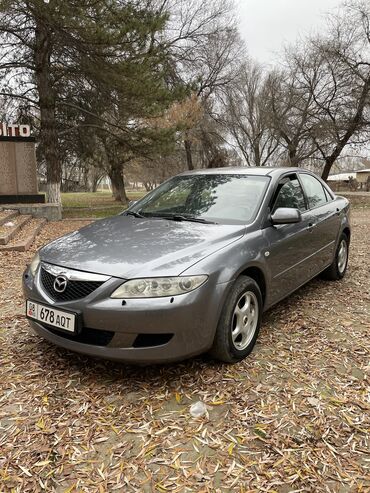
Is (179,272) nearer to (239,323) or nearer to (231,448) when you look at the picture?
(239,323)

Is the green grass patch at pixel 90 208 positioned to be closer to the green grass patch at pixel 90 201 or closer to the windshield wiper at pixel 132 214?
the green grass patch at pixel 90 201

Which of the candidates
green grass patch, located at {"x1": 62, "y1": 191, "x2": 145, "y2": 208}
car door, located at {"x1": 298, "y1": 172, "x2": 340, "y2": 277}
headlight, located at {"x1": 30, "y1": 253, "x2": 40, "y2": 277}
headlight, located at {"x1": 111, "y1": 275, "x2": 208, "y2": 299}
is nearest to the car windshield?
car door, located at {"x1": 298, "y1": 172, "x2": 340, "y2": 277}

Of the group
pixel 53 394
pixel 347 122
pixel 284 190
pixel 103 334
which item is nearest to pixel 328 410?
pixel 103 334

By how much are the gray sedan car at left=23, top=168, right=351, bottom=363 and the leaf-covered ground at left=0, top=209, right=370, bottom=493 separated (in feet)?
1.00

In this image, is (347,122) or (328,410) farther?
(347,122)

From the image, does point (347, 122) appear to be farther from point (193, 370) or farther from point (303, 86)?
point (193, 370)

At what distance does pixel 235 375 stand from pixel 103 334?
3.32 feet

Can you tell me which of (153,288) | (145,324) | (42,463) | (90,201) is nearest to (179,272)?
(153,288)

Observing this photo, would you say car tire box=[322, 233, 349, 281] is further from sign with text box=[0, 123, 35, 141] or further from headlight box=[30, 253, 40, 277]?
sign with text box=[0, 123, 35, 141]

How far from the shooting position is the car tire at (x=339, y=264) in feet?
17.0

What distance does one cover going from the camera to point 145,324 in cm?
249

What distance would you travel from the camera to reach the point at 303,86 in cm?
2345

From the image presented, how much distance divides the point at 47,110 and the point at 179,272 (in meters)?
13.4

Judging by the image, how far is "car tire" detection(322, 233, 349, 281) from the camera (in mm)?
5180
